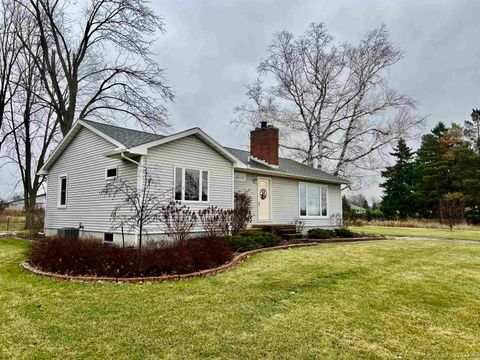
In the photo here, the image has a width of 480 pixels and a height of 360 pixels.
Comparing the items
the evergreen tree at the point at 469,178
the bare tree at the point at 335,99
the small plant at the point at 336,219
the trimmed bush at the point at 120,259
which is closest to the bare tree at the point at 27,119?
the trimmed bush at the point at 120,259

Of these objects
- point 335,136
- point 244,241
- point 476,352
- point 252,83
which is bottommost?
point 476,352

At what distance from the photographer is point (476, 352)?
3.90 meters

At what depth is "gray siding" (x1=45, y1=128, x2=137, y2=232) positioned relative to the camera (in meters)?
11.9

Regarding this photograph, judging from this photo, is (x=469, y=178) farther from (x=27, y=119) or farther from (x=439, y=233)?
(x=27, y=119)

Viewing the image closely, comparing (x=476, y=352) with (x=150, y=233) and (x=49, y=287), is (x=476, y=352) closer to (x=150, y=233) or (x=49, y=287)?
(x=49, y=287)

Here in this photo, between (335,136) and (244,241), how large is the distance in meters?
21.1

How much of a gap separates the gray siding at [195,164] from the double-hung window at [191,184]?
0.16 metres

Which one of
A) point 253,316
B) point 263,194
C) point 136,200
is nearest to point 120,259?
point 136,200

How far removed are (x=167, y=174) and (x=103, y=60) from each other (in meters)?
15.4

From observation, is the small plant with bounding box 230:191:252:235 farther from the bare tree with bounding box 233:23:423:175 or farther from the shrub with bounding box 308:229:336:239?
the bare tree with bounding box 233:23:423:175

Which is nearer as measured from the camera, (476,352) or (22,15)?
(476,352)

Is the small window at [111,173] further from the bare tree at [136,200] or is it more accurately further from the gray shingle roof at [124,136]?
the gray shingle roof at [124,136]

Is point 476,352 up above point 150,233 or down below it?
below

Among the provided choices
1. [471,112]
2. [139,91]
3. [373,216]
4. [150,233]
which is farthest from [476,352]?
[471,112]
